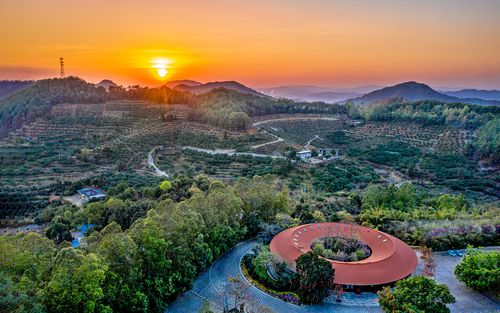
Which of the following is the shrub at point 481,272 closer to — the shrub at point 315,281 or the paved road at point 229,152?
the shrub at point 315,281

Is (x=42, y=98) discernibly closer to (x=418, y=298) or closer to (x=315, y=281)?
(x=315, y=281)

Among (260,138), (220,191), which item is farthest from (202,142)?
(220,191)

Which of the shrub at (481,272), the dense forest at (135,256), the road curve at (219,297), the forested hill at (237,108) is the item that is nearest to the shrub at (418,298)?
the road curve at (219,297)

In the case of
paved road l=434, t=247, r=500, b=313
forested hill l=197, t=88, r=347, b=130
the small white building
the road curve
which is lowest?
the road curve

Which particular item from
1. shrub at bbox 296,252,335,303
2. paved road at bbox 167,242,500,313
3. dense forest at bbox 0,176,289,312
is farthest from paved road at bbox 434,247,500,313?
dense forest at bbox 0,176,289,312

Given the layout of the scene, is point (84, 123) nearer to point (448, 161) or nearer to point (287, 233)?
point (287, 233)

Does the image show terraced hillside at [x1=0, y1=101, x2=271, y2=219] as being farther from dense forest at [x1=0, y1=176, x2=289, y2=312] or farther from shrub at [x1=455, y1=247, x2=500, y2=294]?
shrub at [x1=455, y1=247, x2=500, y2=294]
